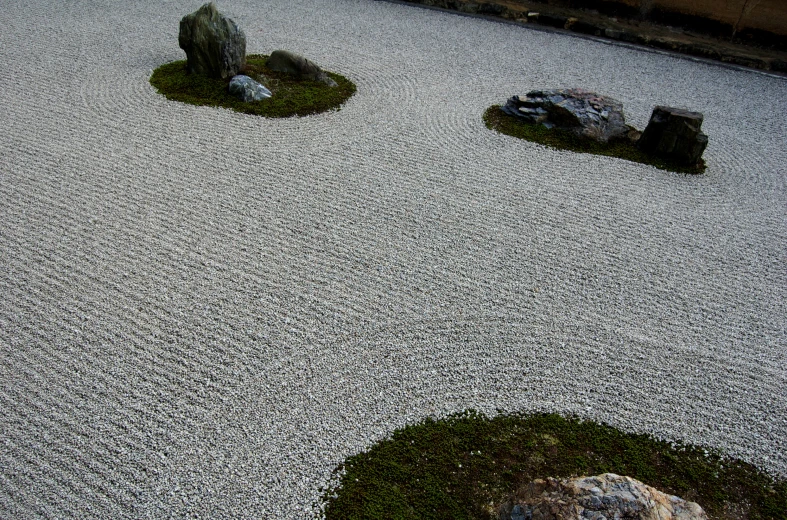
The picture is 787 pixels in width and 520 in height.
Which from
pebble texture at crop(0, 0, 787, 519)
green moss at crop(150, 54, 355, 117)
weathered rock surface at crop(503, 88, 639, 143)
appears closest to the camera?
pebble texture at crop(0, 0, 787, 519)

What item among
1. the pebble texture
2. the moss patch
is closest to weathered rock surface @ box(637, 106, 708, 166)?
the pebble texture

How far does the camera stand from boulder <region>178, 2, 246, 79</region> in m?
9.80

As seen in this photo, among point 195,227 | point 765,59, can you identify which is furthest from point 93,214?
point 765,59

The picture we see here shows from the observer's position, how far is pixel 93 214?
6781 mm

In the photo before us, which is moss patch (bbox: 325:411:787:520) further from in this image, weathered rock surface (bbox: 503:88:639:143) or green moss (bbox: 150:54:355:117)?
green moss (bbox: 150:54:355:117)

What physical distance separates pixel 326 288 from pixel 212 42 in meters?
5.90

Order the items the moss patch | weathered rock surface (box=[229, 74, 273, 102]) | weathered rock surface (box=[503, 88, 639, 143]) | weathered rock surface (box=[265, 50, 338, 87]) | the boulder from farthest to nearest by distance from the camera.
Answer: weathered rock surface (box=[265, 50, 338, 87]) < the boulder < weathered rock surface (box=[229, 74, 273, 102]) < weathered rock surface (box=[503, 88, 639, 143]) < the moss patch

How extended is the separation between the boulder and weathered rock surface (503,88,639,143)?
15.2 feet

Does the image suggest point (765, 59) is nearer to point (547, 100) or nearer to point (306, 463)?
point (547, 100)

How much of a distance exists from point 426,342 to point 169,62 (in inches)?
320

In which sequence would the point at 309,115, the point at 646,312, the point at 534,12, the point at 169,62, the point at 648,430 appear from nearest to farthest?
the point at 648,430, the point at 646,312, the point at 309,115, the point at 169,62, the point at 534,12

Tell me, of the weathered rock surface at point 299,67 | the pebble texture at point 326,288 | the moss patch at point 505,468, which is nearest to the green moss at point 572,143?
the pebble texture at point 326,288

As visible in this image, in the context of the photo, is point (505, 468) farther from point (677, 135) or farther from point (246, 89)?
point (246, 89)

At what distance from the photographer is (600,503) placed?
3555 millimetres
